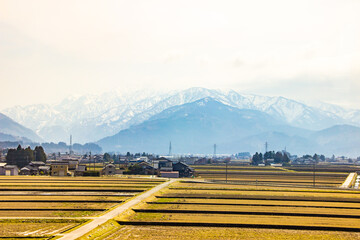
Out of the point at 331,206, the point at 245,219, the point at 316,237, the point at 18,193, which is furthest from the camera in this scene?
the point at 18,193

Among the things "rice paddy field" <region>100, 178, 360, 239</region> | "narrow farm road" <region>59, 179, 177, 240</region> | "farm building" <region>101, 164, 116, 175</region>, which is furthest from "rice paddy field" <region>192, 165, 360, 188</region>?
"narrow farm road" <region>59, 179, 177, 240</region>

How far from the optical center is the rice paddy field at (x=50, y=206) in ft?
115

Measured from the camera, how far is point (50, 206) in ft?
151

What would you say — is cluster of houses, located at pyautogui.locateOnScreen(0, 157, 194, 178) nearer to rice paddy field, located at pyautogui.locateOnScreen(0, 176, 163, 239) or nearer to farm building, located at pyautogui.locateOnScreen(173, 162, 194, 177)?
farm building, located at pyautogui.locateOnScreen(173, 162, 194, 177)

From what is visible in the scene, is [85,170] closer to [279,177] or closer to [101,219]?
[279,177]

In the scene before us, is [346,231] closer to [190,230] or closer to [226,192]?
[190,230]

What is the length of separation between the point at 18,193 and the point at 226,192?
25.6 m


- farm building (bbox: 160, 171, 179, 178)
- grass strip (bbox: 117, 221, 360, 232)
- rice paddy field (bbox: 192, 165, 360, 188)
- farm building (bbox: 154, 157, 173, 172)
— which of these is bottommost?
grass strip (bbox: 117, 221, 360, 232)

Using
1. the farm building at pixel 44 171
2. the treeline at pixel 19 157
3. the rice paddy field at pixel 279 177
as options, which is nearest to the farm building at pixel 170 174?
the rice paddy field at pixel 279 177

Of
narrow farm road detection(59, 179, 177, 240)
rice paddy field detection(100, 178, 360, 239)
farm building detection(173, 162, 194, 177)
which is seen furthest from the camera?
farm building detection(173, 162, 194, 177)

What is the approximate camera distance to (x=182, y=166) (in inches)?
4178

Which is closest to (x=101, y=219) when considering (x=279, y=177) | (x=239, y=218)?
(x=239, y=218)

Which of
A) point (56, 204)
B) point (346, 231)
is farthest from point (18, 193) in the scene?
point (346, 231)

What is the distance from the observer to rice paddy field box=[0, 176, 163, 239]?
35.2m
